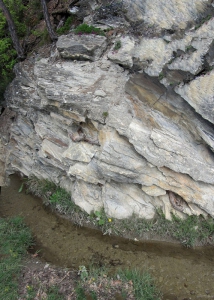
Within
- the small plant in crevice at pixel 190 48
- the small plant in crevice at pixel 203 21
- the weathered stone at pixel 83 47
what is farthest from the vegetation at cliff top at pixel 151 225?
the small plant in crevice at pixel 203 21

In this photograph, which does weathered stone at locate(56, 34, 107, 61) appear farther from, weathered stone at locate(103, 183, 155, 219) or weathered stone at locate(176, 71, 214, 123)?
weathered stone at locate(103, 183, 155, 219)

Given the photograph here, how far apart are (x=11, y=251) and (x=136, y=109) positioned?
809 centimetres

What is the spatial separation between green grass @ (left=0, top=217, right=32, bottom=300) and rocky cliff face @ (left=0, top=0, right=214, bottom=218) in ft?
9.84

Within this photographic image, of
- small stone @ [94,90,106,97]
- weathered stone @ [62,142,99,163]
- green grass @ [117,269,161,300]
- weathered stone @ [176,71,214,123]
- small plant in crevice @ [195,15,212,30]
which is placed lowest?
green grass @ [117,269,161,300]

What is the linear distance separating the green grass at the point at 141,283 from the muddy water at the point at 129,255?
0.40 meters

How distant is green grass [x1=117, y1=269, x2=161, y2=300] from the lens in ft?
32.6

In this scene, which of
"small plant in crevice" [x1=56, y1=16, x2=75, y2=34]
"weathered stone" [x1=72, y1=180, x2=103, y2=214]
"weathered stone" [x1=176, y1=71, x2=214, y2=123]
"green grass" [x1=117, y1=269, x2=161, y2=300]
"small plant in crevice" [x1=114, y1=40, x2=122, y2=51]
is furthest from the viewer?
"small plant in crevice" [x1=56, y1=16, x2=75, y2=34]

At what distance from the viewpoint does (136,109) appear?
1098 cm

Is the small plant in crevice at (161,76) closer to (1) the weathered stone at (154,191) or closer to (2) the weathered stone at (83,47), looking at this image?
(2) the weathered stone at (83,47)

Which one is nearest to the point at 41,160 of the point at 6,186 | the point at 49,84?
the point at 6,186

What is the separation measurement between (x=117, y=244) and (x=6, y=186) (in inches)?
317

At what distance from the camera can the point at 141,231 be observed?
12211 mm

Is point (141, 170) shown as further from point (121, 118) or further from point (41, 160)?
point (41, 160)

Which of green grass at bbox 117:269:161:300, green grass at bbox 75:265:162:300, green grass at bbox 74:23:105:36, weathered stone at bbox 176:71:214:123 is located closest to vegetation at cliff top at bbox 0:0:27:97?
green grass at bbox 74:23:105:36
